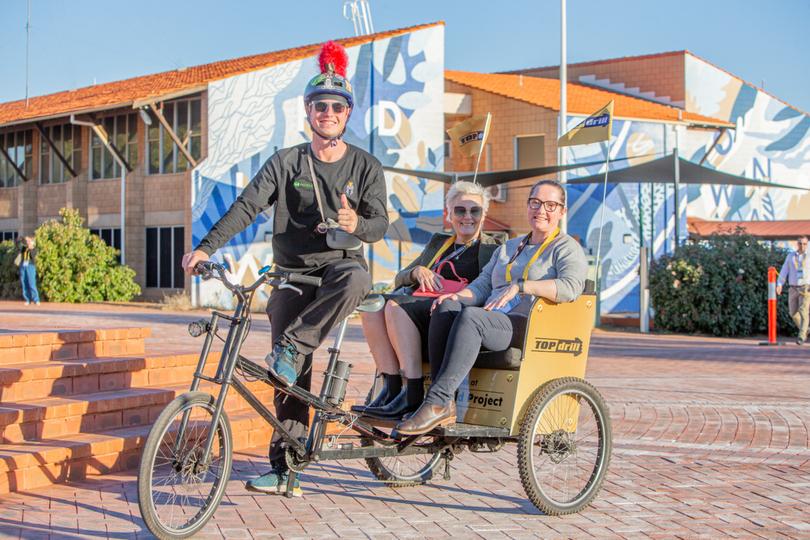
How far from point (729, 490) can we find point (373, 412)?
2.15m

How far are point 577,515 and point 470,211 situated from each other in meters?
1.81

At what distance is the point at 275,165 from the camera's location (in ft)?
17.3

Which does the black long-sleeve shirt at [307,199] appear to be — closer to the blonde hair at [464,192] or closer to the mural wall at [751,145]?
the blonde hair at [464,192]

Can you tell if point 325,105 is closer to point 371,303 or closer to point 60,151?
point 371,303

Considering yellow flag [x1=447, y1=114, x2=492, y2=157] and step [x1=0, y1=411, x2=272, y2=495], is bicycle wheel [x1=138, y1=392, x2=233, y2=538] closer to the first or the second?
step [x1=0, y1=411, x2=272, y2=495]

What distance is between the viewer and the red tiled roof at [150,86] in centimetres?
2916

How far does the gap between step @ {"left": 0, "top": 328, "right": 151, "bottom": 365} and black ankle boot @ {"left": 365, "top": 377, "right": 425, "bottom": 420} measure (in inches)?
106

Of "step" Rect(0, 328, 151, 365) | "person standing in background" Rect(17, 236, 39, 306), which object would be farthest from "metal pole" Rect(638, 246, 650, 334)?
"step" Rect(0, 328, 151, 365)

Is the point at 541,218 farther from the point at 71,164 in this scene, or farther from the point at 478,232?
the point at 71,164

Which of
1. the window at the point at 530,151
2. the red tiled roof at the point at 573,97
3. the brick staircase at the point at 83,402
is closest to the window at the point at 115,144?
the red tiled roof at the point at 573,97

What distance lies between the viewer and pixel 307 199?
5.27 meters

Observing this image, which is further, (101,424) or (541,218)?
(101,424)

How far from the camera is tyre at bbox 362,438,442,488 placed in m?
6.07

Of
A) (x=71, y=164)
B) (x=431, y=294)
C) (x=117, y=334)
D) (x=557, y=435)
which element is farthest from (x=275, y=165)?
(x=71, y=164)
